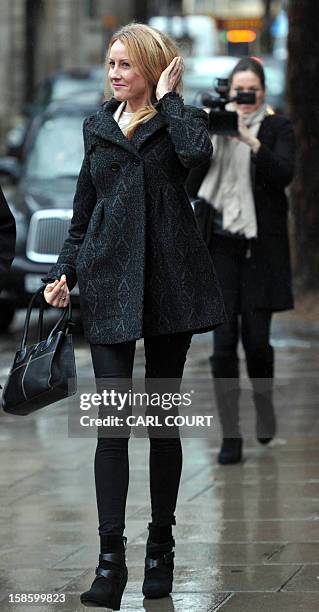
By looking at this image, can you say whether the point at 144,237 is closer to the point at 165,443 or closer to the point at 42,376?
the point at 42,376

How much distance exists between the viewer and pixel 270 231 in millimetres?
7762

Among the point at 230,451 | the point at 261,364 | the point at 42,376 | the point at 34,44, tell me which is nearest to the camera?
the point at 42,376

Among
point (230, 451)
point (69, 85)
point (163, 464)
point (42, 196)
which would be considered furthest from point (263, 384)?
point (69, 85)

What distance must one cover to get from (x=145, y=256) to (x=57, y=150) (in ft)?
31.2

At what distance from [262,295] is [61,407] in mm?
2281

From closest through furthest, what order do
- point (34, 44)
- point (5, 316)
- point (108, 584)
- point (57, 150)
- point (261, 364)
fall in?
1. point (108, 584)
2. point (261, 364)
3. point (5, 316)
4. point (57, 150)
5. point (34, 44)

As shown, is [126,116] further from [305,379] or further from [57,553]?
[305,379]

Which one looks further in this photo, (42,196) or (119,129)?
(42,196)

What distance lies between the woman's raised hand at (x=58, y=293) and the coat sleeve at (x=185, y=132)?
58 cm

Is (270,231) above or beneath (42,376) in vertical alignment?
beneath

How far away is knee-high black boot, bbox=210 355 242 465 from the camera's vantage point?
25.4ft

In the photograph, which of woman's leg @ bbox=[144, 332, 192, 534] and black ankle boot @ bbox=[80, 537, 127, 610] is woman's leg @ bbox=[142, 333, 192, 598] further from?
black ankle boot @ bbox=[80, 537, 127, 610]

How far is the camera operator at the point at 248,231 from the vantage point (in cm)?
758

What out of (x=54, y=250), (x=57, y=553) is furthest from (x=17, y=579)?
(x=54, y=250)
